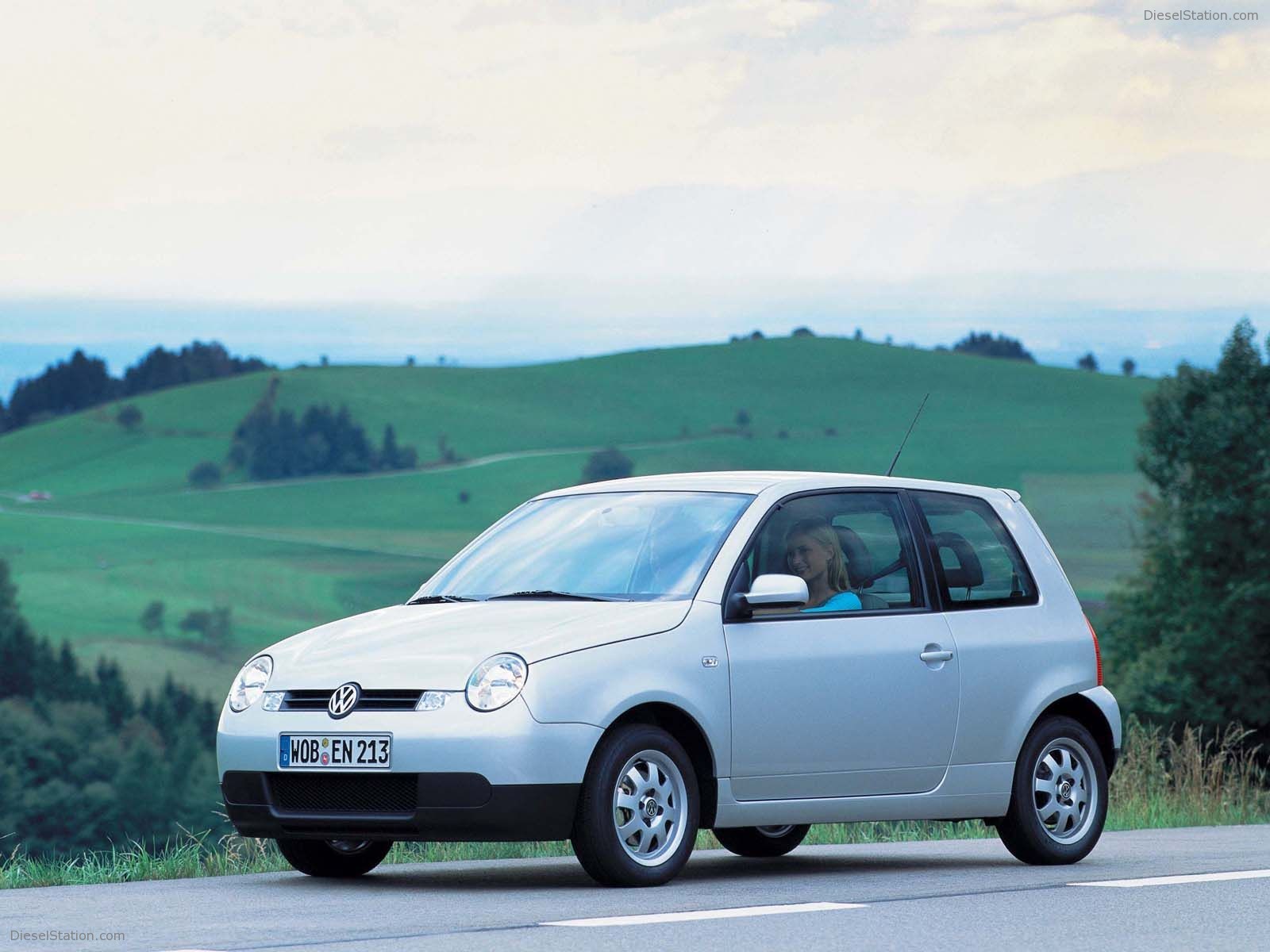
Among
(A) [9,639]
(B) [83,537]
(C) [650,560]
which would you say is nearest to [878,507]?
(C) [650,560]

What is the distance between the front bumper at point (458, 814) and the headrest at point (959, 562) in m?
2.71

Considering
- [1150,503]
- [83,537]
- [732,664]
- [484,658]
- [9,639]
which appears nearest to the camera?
[484,658]

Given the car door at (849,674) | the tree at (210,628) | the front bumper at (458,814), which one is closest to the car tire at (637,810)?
the front bumper at (458,814)

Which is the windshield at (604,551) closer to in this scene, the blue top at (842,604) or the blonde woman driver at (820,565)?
the blonde woman driver at (820,565)

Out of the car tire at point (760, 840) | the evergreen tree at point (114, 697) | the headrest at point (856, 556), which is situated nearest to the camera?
the headrest at point (856, 556)

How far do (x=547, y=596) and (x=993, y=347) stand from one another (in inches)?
5976

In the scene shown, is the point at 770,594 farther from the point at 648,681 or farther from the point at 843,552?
the point at 843,552

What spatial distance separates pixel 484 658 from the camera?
29.6 ft

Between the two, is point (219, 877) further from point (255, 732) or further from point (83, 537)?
point (83, 537)

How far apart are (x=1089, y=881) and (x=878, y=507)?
6.58ft

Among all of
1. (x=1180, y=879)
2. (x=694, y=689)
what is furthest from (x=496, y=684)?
A: (x=1180, y=879)

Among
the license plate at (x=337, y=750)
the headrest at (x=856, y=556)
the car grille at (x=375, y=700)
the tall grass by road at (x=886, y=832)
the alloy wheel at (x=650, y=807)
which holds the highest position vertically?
the headrest at (x=856, y=556)

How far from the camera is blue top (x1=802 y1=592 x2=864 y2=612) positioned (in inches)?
403

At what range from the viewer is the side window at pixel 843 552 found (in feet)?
33.3
